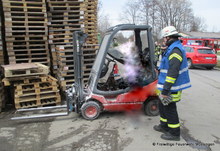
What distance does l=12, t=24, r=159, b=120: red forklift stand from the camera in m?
4.23

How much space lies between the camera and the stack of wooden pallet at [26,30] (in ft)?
18.9

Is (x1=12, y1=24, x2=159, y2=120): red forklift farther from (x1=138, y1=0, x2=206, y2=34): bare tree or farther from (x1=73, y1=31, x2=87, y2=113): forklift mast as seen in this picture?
(x1=138, y1=0, x2=206, y2=34): bare tree

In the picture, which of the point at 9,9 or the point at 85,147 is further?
the point at 9,9

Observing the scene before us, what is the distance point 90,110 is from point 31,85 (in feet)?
6.43

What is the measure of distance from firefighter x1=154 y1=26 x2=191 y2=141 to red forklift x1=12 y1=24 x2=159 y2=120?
32.9 inches

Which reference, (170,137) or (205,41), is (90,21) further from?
(205,41)

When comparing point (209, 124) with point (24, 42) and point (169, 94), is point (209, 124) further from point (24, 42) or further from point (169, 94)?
point (24, 42)

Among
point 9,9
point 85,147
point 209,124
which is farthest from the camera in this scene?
point 9,9

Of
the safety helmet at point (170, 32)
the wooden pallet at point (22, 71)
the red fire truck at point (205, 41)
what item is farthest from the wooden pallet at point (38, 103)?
the red fire truck at point (205, 41)

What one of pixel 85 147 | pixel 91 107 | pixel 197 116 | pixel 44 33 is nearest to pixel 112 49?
pixel 91 107

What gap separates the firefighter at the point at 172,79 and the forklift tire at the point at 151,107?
2.80 feet

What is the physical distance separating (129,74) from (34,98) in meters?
2.57

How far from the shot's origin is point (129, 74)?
4391 millimetres

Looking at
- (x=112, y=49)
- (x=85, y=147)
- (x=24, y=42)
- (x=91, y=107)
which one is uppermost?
(x=24, y=42)
